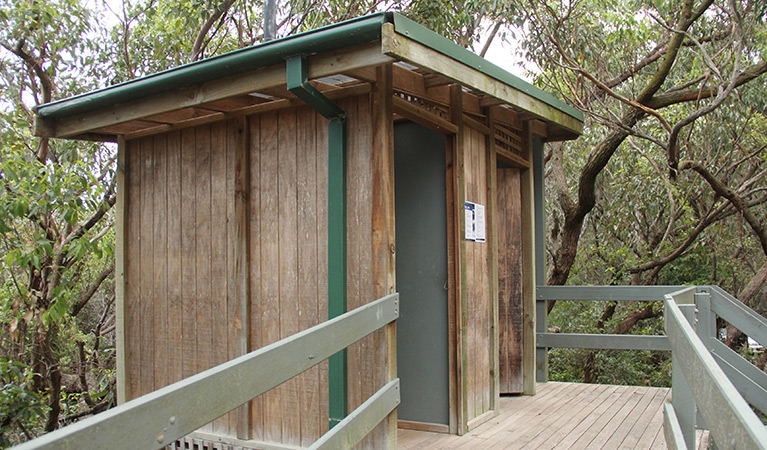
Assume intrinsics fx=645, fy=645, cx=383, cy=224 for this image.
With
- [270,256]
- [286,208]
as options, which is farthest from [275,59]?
[270,256]

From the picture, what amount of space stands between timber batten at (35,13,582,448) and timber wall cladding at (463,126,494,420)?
0.06ft

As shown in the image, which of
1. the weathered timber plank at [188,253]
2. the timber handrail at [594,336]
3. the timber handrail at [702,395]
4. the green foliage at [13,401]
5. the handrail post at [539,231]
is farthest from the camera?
the handrail post at [539,231]

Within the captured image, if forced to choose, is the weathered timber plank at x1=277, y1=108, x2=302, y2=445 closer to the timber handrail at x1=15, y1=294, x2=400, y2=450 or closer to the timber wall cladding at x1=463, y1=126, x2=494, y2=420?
the timber handrail at x1=15, y1=294, x2=400, y2=450

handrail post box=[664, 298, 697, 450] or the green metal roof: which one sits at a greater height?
the green metal roof

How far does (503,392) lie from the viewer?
5586 millimetres

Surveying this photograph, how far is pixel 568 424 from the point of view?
4.57 m

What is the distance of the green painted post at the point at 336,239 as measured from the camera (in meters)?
3.49

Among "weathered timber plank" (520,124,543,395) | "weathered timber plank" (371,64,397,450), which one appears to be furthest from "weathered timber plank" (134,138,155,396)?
"weathered timber plank" (520,124,543,395)

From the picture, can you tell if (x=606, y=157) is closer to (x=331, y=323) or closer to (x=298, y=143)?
(x=298, y=143)

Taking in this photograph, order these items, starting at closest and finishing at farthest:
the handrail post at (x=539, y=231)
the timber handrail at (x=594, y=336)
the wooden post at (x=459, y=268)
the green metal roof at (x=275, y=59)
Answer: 1. the green metal roof at (x=275, y=59)
2. the wooden post at (x=459, y=268)
3. the timber handrail at (x=594, y=336)
4. the handrail post at (x=539, y=231)

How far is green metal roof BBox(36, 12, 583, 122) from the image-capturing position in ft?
9.60

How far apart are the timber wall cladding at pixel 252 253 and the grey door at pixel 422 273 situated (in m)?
0.87

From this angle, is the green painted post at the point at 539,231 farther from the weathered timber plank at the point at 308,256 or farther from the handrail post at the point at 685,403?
the handrail post at the point at 685,403

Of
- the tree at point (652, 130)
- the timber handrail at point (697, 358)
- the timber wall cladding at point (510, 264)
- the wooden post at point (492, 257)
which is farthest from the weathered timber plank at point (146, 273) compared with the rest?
the tree at point (652, 130)
